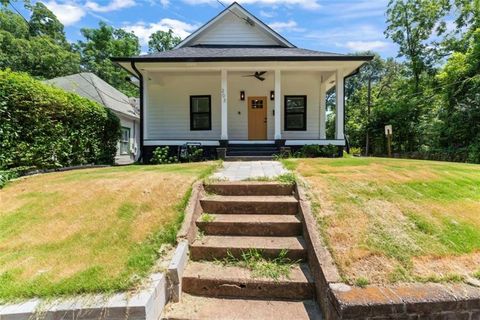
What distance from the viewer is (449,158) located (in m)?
14.9

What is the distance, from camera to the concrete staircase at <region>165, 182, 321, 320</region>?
2865 mm

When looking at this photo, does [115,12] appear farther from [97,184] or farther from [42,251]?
[42,251]

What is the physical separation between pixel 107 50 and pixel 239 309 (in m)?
38.5

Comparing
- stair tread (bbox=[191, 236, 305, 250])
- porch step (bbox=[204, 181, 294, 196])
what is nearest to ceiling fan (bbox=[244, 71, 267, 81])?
porch step (bbox=[204, 181, 294, 196])

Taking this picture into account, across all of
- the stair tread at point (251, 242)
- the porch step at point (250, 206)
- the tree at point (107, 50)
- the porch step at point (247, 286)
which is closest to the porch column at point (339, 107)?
the porch step at point (250, 206)

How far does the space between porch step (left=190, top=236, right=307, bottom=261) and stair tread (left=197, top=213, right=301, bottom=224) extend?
12.0 inches

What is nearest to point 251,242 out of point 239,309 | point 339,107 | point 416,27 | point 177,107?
point 239,309

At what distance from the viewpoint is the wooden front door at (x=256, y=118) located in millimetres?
12805

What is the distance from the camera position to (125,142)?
1806cm

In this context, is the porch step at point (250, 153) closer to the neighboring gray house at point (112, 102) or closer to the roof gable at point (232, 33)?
the roof gable at point (232, 33)

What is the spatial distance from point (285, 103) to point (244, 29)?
156 inches

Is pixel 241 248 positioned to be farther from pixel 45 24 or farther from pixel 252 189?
pixel 45 24

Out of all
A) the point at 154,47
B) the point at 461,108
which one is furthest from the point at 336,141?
the point at 154,47

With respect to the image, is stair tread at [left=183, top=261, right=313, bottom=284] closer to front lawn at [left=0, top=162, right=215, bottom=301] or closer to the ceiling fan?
front lawn at [left=0, top=162, right=215, bottom=301]
